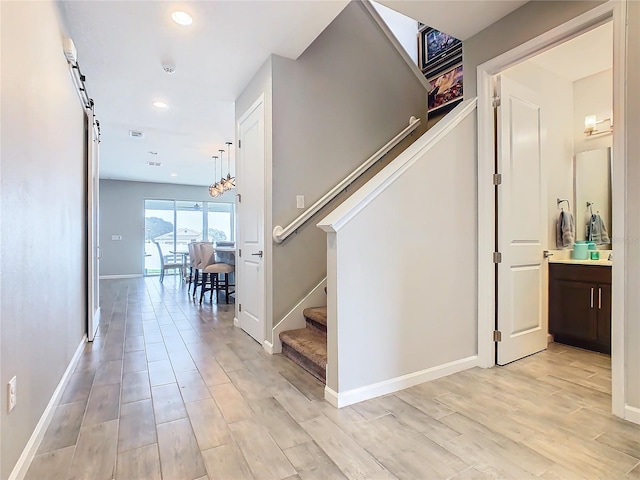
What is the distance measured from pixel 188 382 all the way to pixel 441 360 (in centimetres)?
180

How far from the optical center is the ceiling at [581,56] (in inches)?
109

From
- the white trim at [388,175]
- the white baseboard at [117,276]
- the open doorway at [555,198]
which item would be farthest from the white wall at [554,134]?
the white baseboard at [117,276]

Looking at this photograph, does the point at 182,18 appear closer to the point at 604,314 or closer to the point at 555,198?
the point at 555,198

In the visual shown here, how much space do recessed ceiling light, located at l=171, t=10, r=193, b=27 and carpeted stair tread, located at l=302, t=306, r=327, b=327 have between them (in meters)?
2.50

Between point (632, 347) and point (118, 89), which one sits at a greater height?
point (118, 89)

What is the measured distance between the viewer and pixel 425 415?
6.29 ft

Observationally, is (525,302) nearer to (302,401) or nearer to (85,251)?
(302,401)

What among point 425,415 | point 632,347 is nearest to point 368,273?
point 425,415

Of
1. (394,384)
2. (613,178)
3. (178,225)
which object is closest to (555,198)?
(613,178)

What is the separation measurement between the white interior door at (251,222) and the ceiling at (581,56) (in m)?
2.50

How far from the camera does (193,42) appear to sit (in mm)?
2859

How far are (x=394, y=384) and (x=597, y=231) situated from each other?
109 inches

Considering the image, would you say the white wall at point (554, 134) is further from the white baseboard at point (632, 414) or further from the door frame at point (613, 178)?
the white baseboard at point (632, 414)

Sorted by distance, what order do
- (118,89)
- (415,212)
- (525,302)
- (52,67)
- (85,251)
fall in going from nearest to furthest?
(52,67) → (415,212) → (525,302) → (85,251) → (118,89)
